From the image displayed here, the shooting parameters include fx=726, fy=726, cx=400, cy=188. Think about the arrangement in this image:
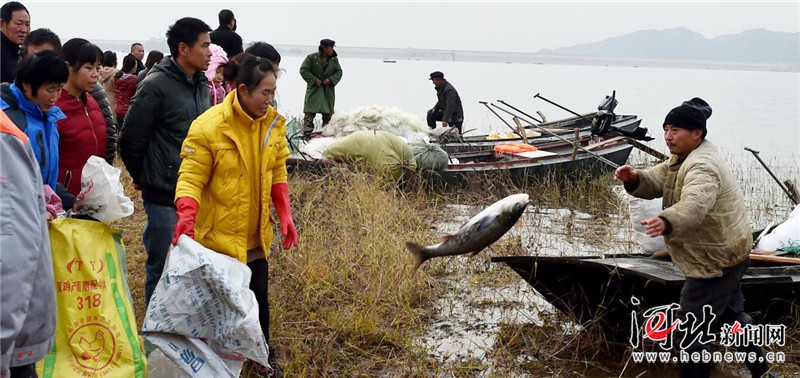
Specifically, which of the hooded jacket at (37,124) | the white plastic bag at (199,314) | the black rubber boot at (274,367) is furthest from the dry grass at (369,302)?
the hooded jacket at (37,124)

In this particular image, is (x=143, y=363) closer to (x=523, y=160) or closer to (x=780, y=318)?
(x=780, y=318)

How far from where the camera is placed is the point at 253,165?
3582 millimetres

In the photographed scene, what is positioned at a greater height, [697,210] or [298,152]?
[697,210]

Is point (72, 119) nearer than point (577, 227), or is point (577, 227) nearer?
point (72, 119)

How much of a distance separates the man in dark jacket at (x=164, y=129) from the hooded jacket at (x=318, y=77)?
992 centimetres

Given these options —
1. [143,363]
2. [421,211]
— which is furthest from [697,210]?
[421,211]

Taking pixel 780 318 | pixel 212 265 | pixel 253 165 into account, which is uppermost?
pixel 253 165

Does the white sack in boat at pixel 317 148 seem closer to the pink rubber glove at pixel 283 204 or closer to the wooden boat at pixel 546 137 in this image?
the wooden boat at pixel 546 137

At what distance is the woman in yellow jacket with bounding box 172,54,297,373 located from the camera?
3.45 meters

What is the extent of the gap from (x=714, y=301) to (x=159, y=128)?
3.10 meters

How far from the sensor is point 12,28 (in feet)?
17.2

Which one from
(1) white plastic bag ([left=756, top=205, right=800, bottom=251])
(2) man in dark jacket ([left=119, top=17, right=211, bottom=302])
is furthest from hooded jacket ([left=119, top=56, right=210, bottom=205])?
(1) white plastic bag ([left=756, top=205, right=800, bottom=251])

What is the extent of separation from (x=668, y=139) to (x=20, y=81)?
10.6ft

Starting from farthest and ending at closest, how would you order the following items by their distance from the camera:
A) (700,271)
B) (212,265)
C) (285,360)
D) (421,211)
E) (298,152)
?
(298,152), (421,211), (285,360), (700,271), (212,265)
